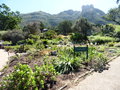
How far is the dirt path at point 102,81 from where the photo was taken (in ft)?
15.2

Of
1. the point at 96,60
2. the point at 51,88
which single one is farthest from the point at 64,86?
the point at 96,60

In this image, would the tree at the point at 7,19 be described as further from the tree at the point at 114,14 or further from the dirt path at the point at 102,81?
the dirt path at the point at 102,81

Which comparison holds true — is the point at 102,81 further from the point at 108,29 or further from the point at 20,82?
the point at 108,29

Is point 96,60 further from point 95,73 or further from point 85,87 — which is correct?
point 85,87

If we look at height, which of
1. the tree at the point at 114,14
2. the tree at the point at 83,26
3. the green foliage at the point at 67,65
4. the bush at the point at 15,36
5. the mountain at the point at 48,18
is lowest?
the green foliage at the point at 67,65

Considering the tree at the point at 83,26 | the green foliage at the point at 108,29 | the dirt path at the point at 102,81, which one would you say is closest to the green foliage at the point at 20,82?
the dirt path at the point at 102,81

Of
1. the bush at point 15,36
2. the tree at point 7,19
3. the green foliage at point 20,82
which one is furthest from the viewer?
the tree at point 7,19

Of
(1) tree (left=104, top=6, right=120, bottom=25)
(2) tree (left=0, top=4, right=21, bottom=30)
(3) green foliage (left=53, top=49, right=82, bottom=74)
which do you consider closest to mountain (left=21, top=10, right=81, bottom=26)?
(2) tree (left=0, top=4, right=21, bottom=30)

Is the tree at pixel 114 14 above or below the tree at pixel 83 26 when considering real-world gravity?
above

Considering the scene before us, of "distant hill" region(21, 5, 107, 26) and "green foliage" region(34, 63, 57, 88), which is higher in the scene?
"distant hill" region(21, 5, 107, 26)

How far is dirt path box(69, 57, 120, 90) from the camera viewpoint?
4.62 meters

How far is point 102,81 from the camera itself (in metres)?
5.11

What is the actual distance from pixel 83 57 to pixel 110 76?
200 centimetres

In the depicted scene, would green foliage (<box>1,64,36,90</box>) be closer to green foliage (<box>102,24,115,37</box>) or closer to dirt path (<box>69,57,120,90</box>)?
dirt path (<box>69,57,120,90</box>)
